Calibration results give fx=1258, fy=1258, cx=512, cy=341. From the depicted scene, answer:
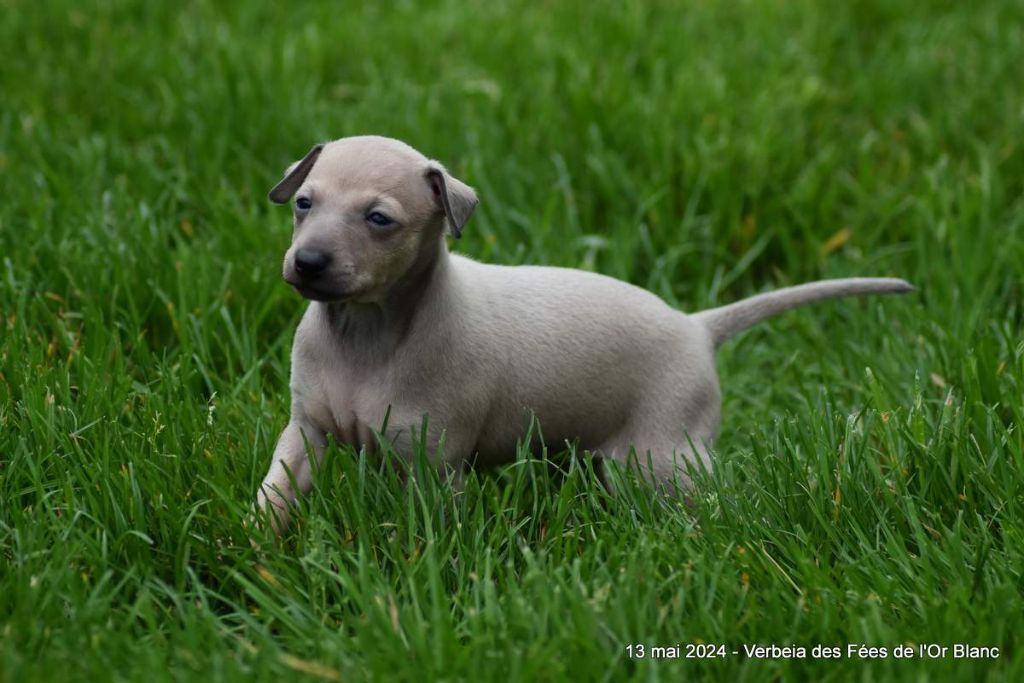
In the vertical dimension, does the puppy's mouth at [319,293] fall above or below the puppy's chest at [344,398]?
above

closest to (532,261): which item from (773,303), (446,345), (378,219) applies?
(773,303)

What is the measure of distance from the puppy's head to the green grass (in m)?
0.48

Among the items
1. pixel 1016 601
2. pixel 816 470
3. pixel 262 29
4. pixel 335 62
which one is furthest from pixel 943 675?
pixel 262 29

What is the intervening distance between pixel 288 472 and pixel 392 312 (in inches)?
18.1

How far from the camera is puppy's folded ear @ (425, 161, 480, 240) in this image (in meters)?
2.94

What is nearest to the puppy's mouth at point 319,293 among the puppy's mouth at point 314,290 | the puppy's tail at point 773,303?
the puppy's mouth at point 314,290

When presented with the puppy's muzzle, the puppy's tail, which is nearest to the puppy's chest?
the puppy's muzzle

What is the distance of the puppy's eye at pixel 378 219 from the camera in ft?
9.40

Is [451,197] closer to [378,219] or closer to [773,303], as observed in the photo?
[378,219]

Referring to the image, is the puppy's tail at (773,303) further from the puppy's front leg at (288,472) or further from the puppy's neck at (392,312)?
the puppy's front leg at (288,472)

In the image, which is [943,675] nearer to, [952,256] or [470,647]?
[470,647]

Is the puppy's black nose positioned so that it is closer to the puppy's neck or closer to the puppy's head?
the puppy's head

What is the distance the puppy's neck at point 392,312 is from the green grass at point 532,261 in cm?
27

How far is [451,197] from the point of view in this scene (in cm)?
296
